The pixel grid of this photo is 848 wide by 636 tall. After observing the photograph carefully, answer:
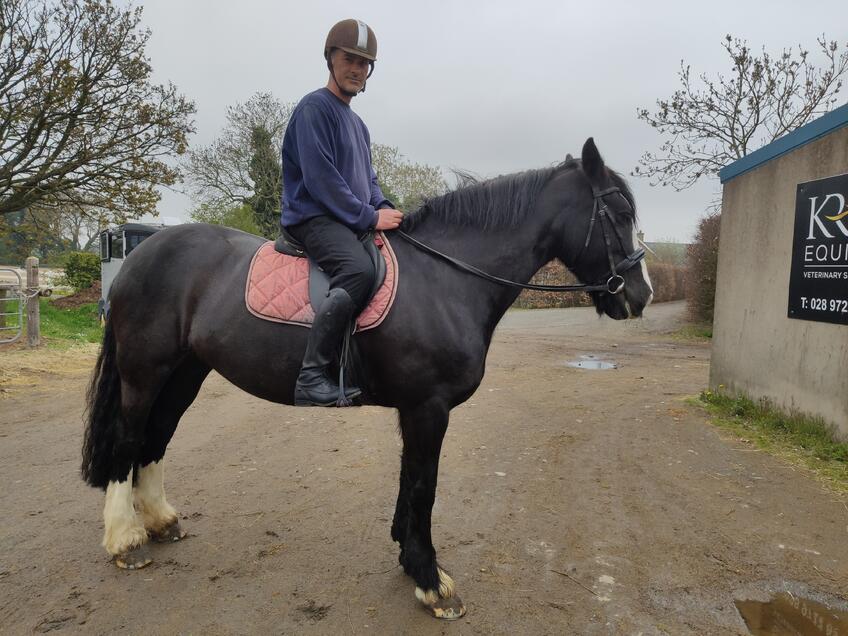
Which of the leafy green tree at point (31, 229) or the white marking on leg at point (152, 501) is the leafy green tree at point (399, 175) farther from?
the white marking on leg at point (152, 501)

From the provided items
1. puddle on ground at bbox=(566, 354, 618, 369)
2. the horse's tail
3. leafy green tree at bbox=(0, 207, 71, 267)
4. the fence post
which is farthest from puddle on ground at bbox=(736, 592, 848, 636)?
leafy green tree at bbox=(0, 207, 71, 267)

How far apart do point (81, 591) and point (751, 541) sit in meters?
4.10

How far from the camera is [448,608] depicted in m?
2.68

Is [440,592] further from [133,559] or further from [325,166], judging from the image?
[325,166]

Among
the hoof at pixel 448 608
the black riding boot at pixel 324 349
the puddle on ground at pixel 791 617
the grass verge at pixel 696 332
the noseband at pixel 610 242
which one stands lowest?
the hoof at pixel 448 608

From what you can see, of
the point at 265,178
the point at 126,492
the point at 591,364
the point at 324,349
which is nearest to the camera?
the point at 324,349

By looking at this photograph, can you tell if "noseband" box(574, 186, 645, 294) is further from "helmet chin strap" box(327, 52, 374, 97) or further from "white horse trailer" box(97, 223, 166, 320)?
"white horse trailer" box(97, 223, 166, 320)

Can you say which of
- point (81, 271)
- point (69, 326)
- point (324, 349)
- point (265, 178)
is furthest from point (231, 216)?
point (324, 349)

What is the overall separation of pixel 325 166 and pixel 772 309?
5.66m

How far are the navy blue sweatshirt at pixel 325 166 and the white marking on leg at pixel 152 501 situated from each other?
196cm

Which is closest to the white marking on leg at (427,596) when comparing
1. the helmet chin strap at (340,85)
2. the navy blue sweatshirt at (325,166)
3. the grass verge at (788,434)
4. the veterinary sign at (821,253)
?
the navy blue sweatshirt at (325,166)

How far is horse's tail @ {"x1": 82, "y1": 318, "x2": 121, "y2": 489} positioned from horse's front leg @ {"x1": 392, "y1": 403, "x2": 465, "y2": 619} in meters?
1.94

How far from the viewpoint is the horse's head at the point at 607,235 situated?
279cm

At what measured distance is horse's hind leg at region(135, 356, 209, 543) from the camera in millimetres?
3387
